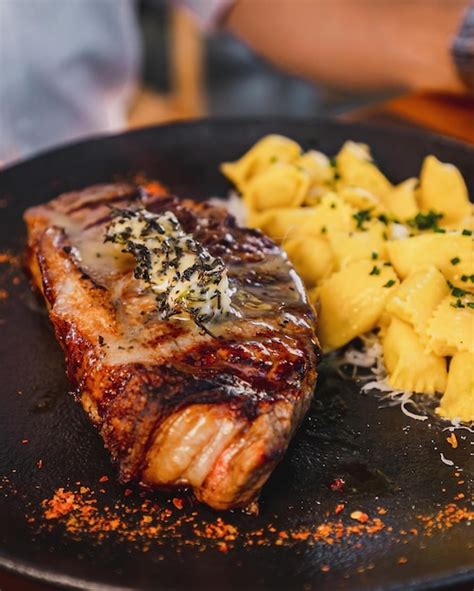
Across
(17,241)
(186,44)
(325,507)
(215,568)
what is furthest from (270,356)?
(186,44)

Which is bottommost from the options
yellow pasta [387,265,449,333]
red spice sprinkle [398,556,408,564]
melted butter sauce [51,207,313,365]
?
red spice sprinkle [398,556,408,564]

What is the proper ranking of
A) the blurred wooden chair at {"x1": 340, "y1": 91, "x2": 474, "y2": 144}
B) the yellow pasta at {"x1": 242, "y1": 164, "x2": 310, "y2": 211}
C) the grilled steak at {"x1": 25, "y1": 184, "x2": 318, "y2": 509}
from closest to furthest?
1. the grilled steak at {"x1": 25, "y1": 184, "x2": 318, "y2": 509}
2. the yellow pasta at {"x1": 242, "y1": 164, "x2": 310, "y2": 211}
3. the blurred wooden chair at {"x1": 340, "y1": 91, "x2": 474, "y2": 144}

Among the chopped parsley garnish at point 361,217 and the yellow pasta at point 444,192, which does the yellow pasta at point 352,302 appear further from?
the yellow pasta at point 444,192

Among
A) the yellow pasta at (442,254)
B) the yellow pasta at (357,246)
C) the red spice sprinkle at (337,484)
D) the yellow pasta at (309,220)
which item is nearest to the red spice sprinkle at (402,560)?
the red spice sprinkle at (337,484)

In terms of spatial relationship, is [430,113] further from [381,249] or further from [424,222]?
[381,249]

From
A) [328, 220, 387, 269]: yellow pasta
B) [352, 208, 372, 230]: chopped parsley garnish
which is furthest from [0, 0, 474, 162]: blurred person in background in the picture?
[328, 220, 387, 269]: yellow pasta

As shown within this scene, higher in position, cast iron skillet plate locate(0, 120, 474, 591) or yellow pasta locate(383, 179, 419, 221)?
yellow pasta locate(383, 179, 419, 221)

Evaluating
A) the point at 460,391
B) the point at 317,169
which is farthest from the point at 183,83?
the point at 460,391

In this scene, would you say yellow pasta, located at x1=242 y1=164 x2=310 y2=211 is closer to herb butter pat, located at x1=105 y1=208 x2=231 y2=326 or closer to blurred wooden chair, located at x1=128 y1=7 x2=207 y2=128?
→ herb butter pat, located at x1=105 y1=208 x2=231 y2=326

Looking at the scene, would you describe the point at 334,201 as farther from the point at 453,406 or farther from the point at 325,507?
the point at 325,507
